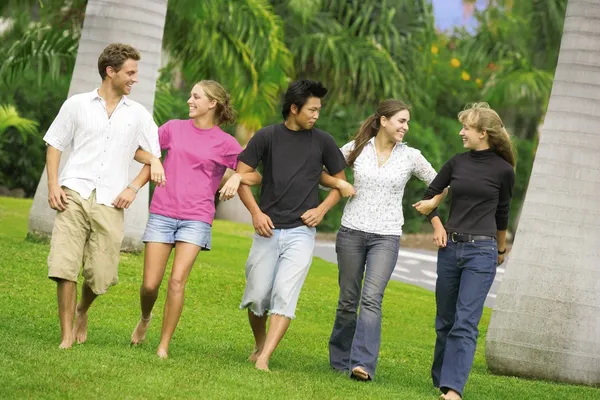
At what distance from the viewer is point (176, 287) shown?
7.79 m

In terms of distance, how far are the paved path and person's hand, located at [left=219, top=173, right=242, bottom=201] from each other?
27.3 ft

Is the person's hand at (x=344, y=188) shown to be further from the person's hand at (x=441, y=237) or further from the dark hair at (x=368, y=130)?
the person's hand at (x=441, y=237)

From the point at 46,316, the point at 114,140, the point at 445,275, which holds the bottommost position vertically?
the point at 46,316

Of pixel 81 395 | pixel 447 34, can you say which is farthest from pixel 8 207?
pixel 447 34

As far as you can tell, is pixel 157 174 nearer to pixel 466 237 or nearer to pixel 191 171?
pixel 191 171

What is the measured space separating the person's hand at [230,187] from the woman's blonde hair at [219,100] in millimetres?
448

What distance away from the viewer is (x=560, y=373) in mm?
9703

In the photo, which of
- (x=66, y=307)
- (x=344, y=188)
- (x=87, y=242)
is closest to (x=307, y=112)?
(x=344, y=188)

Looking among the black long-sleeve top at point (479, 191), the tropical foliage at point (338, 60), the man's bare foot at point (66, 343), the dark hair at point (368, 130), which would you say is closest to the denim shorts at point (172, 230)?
the man's bare foot at point (66, 343)

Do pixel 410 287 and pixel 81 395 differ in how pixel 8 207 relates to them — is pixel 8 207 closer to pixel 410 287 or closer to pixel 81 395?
pixel 410 287

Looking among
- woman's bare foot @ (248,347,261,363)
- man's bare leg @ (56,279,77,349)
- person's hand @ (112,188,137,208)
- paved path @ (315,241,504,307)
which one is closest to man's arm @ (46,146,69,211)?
person's hand @ (112,188,137,208)

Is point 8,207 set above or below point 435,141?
below

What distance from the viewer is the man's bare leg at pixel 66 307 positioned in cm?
767

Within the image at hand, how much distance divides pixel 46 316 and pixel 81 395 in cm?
346
